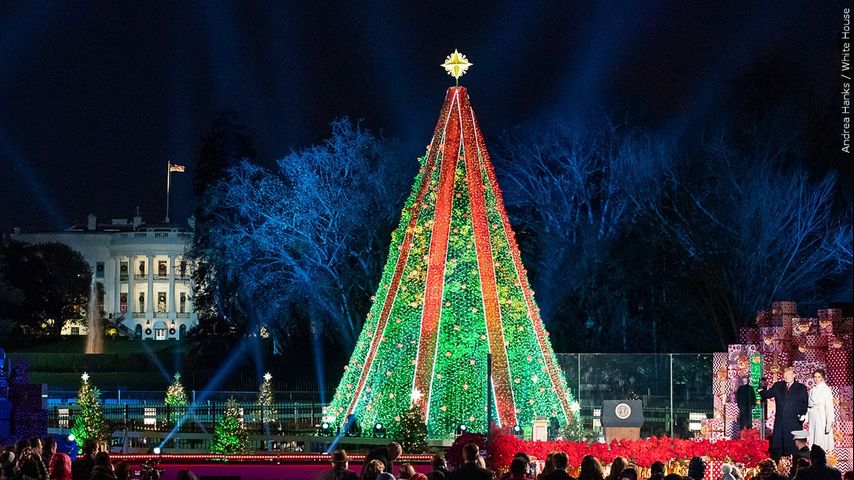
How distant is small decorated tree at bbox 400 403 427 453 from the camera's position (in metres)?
23.9

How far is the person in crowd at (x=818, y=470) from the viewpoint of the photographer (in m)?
14.9

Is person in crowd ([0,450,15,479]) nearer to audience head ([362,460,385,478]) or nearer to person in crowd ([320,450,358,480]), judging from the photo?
person in crowd ([320,450,358,480])

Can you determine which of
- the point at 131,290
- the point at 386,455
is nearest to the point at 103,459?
the point at 386,455

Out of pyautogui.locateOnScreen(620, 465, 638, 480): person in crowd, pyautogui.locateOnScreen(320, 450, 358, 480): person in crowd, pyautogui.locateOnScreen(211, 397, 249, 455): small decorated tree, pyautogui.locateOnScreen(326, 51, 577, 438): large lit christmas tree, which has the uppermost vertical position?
pyautogui.locateOnScreen(326, 51, 577, 438): large lit christmas tree

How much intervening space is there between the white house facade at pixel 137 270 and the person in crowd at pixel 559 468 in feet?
406

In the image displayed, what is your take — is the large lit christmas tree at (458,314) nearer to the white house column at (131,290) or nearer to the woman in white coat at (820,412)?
the woman in white coat at (820,412)

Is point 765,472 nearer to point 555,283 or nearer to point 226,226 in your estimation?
point 555,283

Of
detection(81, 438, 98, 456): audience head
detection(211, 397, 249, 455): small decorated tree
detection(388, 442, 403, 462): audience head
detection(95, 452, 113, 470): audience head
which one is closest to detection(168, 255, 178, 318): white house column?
detection(211, 397, 249, 455): small decorated tree

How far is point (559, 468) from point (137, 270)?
128375 mm

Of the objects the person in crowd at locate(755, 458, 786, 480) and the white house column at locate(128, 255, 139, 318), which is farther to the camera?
the white house column at locate(128, 255, 139, 318)

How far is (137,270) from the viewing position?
139 metres

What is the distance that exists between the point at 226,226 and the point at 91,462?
38597mm

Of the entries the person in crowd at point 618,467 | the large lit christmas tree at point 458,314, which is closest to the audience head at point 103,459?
the person in crowd at point 618,467

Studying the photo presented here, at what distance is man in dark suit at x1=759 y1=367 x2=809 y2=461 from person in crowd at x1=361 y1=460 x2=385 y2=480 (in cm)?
996
